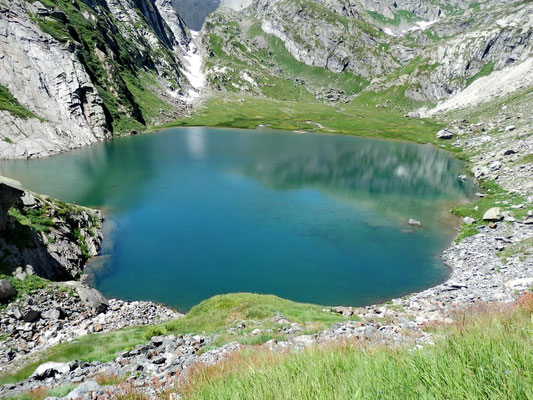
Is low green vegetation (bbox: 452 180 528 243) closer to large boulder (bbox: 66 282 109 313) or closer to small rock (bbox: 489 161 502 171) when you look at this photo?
small rock (bbox: 489 161 502 171)

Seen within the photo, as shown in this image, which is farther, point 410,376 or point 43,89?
point 43,89

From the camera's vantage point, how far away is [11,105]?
92750mm

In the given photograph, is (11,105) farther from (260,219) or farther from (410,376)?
(410,376)

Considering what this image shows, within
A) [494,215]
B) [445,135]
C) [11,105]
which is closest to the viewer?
[494,215]

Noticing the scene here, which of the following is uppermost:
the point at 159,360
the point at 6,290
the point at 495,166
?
the point at 495,166

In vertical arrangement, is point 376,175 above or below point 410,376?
below

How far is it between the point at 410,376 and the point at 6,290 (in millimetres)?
26837

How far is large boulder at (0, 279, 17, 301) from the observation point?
2106cm

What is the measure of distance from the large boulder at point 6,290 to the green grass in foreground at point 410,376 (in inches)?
926

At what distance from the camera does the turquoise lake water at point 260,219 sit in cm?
3416

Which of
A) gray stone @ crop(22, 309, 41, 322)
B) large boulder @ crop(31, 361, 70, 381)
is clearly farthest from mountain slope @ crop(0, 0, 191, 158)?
large boulder @ crop(31, 361, 70, 381)

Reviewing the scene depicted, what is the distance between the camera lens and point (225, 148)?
111312 millimetres

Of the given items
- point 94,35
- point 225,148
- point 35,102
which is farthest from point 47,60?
point 225,148

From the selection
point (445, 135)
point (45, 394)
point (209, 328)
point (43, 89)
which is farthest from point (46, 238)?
point (445, 135)
